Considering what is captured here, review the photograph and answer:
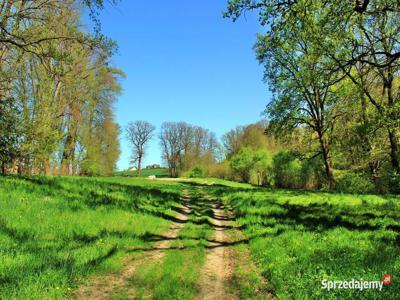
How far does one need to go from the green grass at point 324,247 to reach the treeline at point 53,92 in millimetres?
9776

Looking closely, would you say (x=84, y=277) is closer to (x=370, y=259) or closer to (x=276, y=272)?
(x=276, y=272)

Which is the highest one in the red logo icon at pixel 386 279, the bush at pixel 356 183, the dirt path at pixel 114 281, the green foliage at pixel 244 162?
the green foliage at pixel 244 162

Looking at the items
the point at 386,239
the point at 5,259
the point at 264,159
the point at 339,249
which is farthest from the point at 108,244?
the point at 264,159

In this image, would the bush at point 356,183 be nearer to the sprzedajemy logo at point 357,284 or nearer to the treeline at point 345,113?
the treeline at point 345,113

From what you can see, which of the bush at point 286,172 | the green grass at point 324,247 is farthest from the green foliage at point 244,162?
the green grass at point 324,247

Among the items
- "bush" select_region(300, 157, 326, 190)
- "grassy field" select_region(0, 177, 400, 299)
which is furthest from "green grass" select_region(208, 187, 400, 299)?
"bush" select_region(300, 157, 326, 190)

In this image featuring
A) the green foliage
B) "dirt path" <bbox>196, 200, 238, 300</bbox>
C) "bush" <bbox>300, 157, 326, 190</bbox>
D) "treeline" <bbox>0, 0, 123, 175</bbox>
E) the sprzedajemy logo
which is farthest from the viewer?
the green foliage

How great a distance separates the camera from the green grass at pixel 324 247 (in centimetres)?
592

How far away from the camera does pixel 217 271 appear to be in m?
7.41

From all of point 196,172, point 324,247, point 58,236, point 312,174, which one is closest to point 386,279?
point 324,247

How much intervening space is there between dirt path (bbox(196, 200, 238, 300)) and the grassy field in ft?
0.61

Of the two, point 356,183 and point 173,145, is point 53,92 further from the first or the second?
point 173,145

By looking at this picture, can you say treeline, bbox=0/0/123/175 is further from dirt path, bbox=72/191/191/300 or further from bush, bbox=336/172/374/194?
bush, bbox=336/172/374/194

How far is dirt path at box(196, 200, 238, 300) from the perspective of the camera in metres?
6.07
